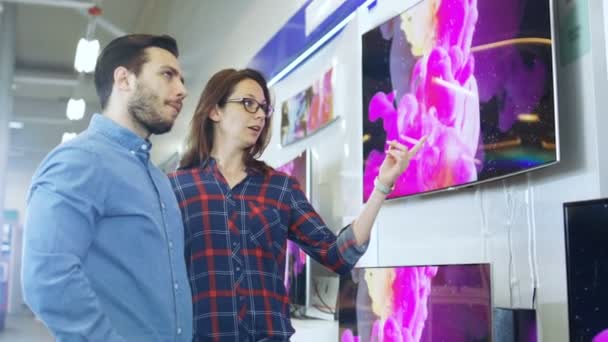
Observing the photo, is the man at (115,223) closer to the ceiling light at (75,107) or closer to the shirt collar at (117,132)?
the shirt collar at (117,132)

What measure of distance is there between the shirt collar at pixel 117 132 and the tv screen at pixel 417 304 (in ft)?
2.93

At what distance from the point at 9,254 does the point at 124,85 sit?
45.0ft

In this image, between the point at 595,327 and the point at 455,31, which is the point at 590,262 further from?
the point at 455,31

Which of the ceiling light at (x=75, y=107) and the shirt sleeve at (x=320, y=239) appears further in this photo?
the ceiling light at (x=75, y=107)

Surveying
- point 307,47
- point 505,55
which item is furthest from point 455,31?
point 307,47

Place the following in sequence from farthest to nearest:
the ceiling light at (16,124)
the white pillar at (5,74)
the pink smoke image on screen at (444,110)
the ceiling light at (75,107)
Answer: the ceiling light at (16,124), the ceiling light at (75,107), the white pillar at (5,74), the pink smoke image on screen at (444,110)

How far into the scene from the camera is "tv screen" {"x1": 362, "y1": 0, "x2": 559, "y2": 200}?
1.63 meters

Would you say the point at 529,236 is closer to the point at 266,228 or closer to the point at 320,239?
the point at 320,239

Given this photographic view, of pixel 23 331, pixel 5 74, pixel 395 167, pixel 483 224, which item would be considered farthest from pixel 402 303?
pixel 23 331

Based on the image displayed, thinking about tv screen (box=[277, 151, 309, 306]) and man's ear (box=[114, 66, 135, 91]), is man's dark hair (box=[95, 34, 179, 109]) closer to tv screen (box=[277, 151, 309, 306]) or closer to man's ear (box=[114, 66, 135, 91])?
man's ear (box=[114, 66, 135, 91])

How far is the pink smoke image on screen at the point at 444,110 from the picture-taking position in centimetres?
188

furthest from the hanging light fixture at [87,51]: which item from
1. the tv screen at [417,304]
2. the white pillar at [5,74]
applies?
the tv screen at [417,304]

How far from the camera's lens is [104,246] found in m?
1.20

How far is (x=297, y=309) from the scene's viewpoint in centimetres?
322
